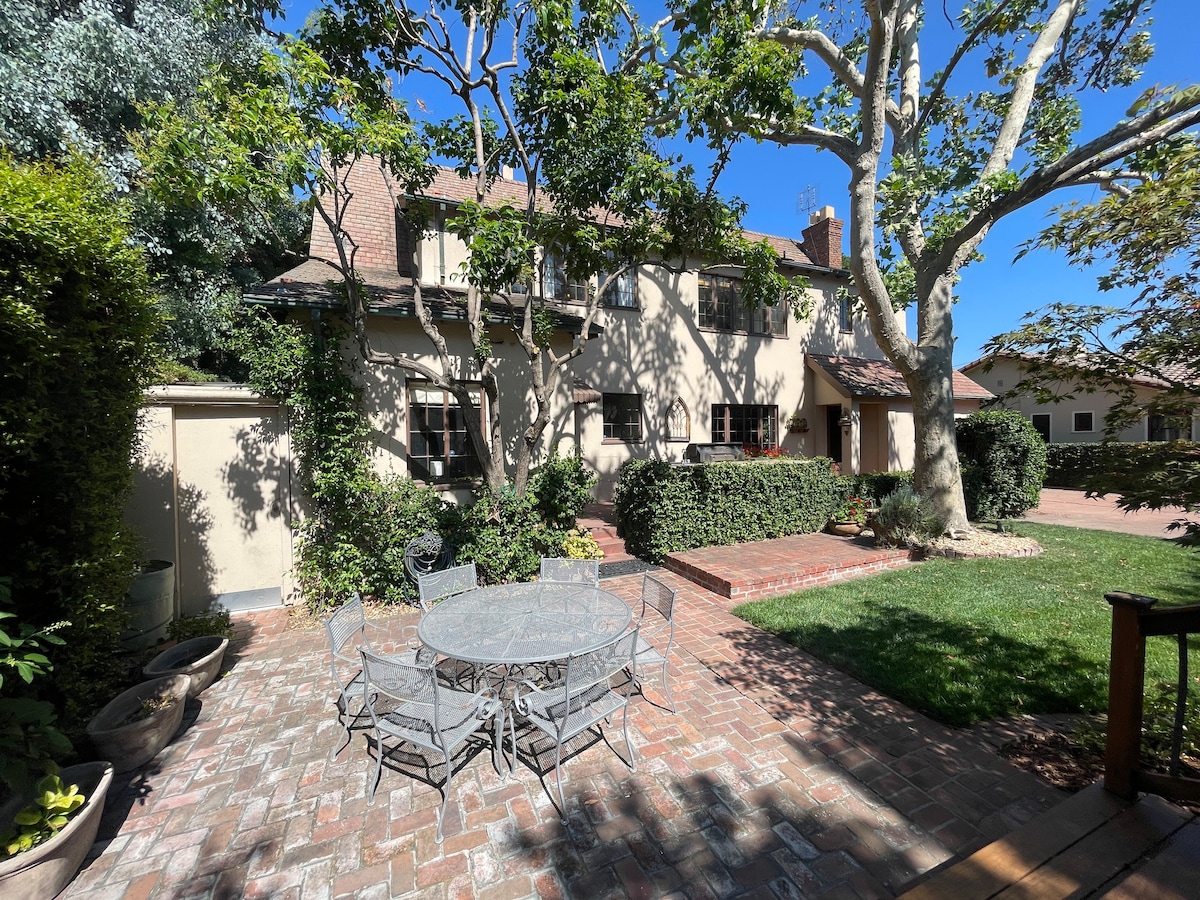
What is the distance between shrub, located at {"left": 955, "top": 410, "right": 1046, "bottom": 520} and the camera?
11.2 m

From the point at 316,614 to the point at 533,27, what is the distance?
8513 mm

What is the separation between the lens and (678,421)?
507 inches

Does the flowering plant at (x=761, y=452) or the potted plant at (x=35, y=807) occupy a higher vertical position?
the flowering plant at (x=761, y=452)

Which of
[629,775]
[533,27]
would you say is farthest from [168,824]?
[533,27]

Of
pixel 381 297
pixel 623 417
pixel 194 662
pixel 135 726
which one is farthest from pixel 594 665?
pixel 623 417

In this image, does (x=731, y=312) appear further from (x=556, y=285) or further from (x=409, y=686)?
(x=409, y=686)

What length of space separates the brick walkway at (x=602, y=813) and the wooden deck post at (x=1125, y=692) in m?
0.60

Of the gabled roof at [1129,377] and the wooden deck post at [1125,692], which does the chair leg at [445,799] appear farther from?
the gabled roof at [1129,377]

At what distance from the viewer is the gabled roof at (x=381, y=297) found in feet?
22.5

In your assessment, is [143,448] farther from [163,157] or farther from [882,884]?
[882,884]

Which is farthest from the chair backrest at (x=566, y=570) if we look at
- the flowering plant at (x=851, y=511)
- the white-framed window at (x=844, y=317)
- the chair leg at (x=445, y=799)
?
the white-framed window at (x=844, y=317)

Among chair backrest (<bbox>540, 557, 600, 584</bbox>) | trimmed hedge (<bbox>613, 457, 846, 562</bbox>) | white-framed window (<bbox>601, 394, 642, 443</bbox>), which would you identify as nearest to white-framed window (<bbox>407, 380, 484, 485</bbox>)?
trimmed hedge (<bbox>613, 457, 846, 562</bbox>)

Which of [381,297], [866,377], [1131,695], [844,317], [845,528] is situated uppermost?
[844,317]

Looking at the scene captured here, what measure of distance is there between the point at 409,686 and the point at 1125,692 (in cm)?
410
